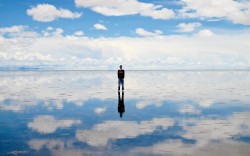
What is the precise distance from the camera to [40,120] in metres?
17.8

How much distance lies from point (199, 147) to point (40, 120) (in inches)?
364

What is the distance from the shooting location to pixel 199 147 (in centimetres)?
1190

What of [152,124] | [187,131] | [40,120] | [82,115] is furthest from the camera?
[82,115]

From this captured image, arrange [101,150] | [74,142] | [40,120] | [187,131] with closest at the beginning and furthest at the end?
1. [101,150]
2. [74,142]
3. [187,131]
4. [40,120]

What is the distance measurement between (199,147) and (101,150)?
3.45 m

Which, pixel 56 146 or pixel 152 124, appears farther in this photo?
pixel 152 124

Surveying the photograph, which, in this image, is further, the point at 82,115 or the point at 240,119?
the point at 82,115

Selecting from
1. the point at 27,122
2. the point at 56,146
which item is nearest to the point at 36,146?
the point at 56,146

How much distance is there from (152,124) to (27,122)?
6.36 m

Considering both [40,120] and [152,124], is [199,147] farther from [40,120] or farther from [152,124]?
[40,120]

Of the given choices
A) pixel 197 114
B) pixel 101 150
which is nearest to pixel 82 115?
pixel 197 114

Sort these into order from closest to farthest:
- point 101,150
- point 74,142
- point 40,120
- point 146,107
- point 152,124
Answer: point 101,150 → point 74,142 → point 152,124 → point 40,120 → point 146,107

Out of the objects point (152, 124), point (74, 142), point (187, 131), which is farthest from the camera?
point (152, 124)

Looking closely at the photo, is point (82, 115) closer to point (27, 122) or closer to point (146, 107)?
point (27, 122)
